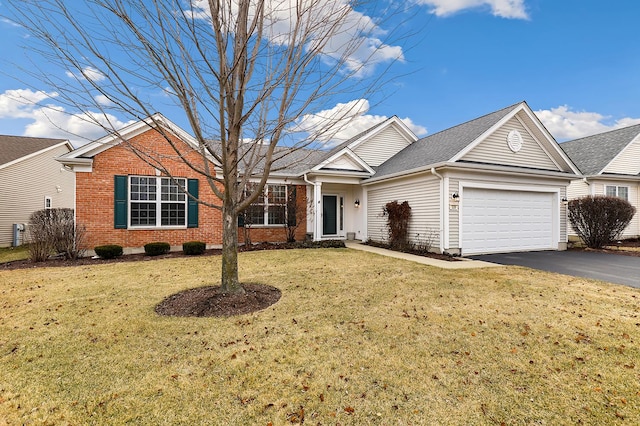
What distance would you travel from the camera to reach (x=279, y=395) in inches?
103

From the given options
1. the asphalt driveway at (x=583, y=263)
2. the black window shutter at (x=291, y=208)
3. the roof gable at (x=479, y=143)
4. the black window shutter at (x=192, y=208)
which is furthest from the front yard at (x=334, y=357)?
the black window shutter at (x=291, y=208)

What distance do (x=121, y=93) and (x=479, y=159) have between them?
35.6ft

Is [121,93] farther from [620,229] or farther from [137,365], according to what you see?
[620,229]

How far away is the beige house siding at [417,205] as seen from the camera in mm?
10492

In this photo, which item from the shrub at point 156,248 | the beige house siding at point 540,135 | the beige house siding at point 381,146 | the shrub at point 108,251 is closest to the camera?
the shrub at point 108,251

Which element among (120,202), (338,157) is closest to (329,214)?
(338,157)

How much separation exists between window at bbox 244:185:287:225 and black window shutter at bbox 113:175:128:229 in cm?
455

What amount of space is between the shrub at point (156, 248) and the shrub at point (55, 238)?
6.74 ft

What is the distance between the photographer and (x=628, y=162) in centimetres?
1645

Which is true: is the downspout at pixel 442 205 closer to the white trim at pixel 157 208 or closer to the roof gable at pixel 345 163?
the roof gable at pixel 345 163

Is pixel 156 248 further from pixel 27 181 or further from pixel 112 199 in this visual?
pixel 27 181

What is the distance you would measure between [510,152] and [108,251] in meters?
14.7

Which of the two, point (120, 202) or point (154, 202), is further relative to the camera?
point (154, 202)

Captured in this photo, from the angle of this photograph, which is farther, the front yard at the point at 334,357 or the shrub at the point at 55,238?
the shrub at the point at 55,238
